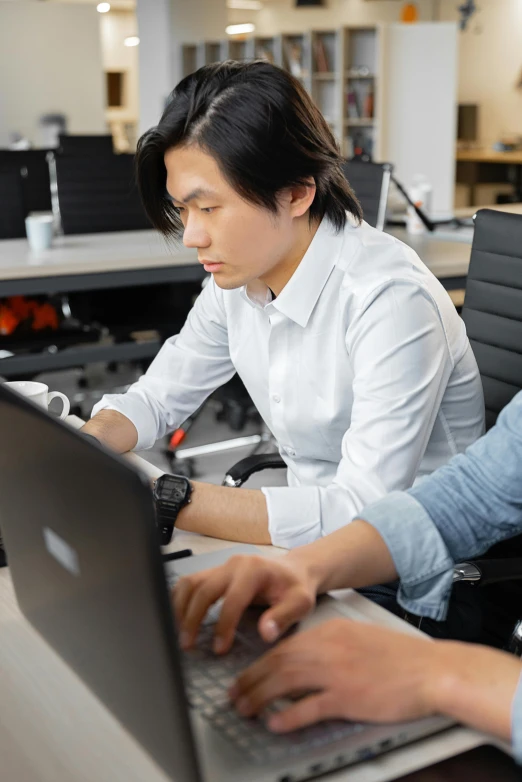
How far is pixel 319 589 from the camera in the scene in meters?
0.92

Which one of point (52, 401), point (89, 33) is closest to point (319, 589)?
point (52, 401)

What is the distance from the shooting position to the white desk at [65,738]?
0.69m

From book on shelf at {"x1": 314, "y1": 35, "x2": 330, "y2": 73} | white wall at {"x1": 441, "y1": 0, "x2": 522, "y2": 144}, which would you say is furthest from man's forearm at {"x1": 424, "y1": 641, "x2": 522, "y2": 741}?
white wall at {"x1": 441, "y1": 0, "x2": 522, "y2": 144}

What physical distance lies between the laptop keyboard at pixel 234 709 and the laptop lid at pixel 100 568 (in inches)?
2.1

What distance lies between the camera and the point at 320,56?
8477 mm

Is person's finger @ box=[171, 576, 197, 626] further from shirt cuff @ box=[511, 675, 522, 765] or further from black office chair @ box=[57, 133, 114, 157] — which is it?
black office chair @ box=[57, 133, 114, 157]

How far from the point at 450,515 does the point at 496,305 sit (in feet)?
2.49

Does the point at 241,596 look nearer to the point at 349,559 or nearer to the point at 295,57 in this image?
the point at 349,559

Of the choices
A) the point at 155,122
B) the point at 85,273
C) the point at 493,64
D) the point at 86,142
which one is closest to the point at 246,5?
the point at 493,64

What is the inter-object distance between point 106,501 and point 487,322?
4.18 ft

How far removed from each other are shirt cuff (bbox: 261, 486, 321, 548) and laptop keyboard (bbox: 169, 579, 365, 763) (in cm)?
30

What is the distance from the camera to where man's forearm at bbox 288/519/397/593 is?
3.06 ft

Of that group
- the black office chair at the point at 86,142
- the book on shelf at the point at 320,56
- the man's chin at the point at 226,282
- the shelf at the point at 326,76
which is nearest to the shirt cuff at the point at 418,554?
the man's chin at the point at 226,282

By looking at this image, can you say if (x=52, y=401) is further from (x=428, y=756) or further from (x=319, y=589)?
(x=428, y=756)
